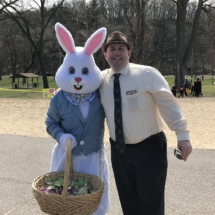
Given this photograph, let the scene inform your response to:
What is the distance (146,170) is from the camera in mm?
2738

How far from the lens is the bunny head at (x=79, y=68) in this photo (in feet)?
9.45

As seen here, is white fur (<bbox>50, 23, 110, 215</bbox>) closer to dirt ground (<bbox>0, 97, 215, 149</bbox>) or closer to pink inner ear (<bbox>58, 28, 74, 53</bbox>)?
pink inner ear (<bbox>58, 28, 74, 53</bbox>)

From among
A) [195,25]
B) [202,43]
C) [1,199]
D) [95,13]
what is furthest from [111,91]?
[202,43]

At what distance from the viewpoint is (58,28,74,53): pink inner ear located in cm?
302

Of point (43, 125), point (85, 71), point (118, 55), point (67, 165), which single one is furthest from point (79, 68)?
point (43, 125)

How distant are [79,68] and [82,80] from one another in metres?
0.13

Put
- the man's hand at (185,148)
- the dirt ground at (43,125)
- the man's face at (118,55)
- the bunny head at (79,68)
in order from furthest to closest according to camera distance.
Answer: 1. the dirt ground at (43,125)
2. the bunny head at (79,68)
3. the man's face at (118,55)
4. the man's hand at (185,148)

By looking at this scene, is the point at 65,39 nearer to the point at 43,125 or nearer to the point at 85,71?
the point at 85,71

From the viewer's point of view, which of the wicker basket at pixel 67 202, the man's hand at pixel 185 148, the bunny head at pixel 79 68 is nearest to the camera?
the wicker basket at pixel 67 202

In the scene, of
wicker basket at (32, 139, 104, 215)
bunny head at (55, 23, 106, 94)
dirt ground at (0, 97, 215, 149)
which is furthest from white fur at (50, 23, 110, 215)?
dirt ground at (0, 97, 215, 149)

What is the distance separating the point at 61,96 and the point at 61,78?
6.0 inches

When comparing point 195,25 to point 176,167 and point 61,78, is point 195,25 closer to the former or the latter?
point 176,167

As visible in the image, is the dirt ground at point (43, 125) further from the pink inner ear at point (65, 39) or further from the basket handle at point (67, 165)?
the basket handle at point (67, 165)

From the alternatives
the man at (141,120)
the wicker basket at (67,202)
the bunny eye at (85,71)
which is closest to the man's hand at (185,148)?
the man at (141,120)
